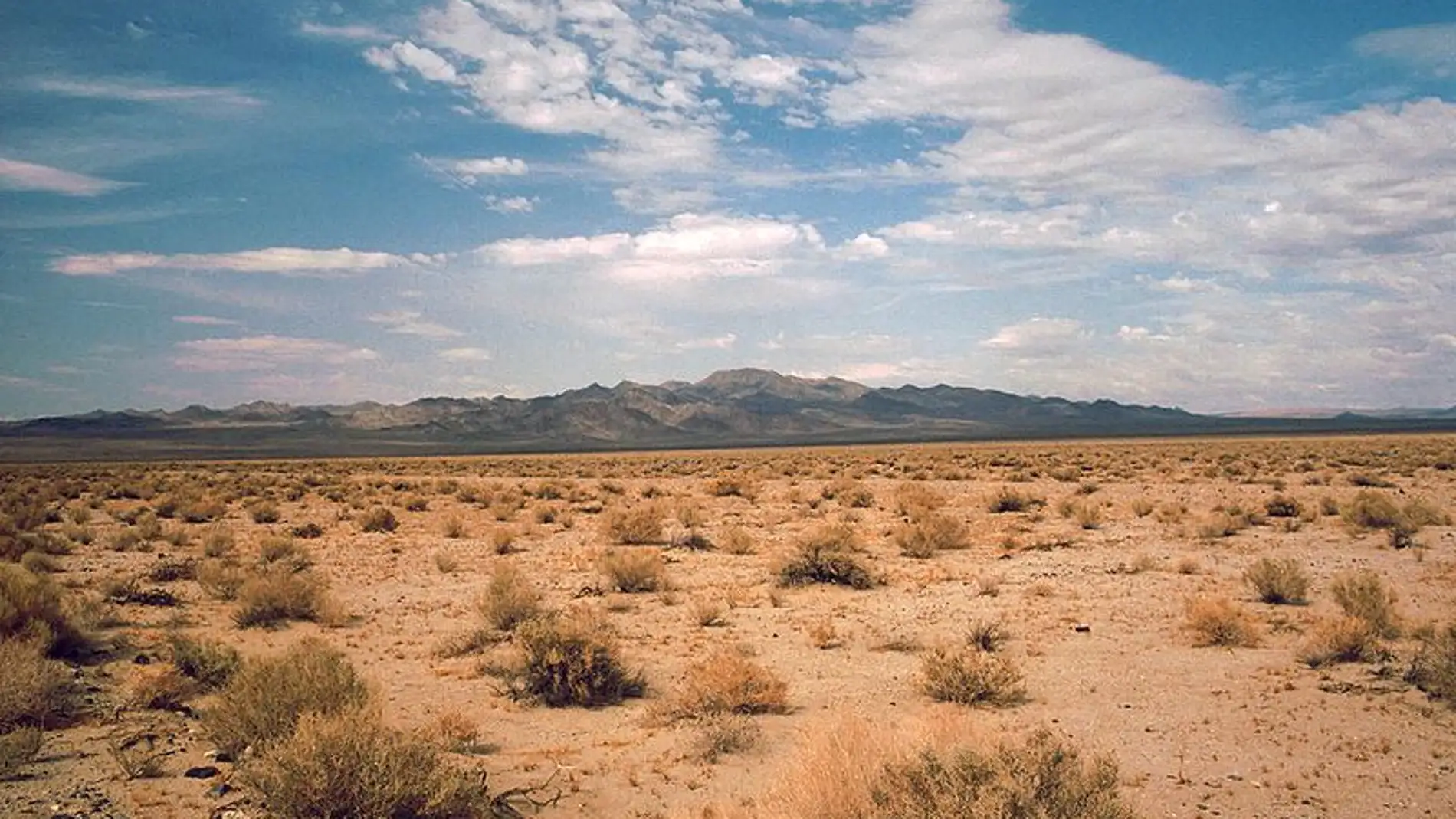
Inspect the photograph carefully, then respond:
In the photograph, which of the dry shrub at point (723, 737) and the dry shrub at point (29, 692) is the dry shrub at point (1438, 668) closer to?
the dry shrub at point (723, 737)

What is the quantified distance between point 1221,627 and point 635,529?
15.5 m

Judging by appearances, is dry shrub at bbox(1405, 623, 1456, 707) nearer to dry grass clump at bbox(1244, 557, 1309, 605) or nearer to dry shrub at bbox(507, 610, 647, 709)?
dry grass clump at bbox(1244, 557, 1309, 605)

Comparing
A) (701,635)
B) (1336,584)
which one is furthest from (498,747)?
(1336,584)

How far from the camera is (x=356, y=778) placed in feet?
21.7

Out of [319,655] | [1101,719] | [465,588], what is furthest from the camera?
[465,588]

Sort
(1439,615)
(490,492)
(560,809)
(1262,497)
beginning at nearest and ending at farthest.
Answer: (560,809) → (1439,615) → (1262,497) → (490,492)

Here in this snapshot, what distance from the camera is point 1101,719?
967 centimetres

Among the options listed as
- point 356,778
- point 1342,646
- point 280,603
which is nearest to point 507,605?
point 280,603

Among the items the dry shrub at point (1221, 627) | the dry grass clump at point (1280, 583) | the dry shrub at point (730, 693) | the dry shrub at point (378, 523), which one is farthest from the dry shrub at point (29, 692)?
the dry shrub at point (378, 523)

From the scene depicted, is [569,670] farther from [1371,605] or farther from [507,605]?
[1371,605]

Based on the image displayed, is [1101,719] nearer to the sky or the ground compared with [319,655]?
nearer to the ground

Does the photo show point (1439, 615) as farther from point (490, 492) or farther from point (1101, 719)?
point (490, 492)

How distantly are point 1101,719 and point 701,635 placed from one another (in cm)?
617

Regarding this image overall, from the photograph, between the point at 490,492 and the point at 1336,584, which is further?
the point at 490,492
